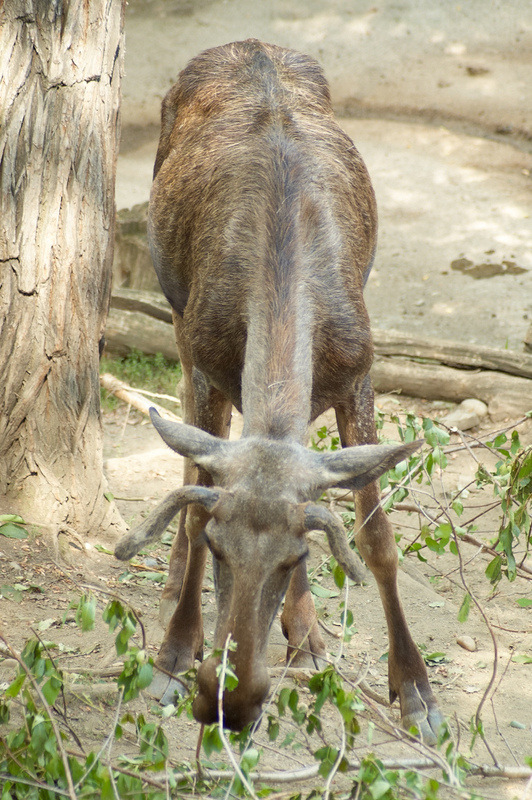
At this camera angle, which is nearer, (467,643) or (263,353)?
(263,353)

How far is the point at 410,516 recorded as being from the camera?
6594 millimetres

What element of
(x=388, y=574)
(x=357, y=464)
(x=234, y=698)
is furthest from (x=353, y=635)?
(x=234, y=698)

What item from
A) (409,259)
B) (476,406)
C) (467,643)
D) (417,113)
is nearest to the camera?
(467,643)

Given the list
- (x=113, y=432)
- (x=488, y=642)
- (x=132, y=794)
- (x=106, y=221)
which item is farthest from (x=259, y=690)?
(x=113, y=432)

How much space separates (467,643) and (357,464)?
7.23 feet

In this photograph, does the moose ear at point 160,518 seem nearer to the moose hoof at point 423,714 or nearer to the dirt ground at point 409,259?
the dirt ground at point 409,259

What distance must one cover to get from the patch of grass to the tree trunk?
3.18 metres

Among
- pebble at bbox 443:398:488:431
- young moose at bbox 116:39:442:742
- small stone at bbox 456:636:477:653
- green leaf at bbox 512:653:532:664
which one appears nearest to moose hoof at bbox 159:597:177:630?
young moose at bbox 116:39:442:742

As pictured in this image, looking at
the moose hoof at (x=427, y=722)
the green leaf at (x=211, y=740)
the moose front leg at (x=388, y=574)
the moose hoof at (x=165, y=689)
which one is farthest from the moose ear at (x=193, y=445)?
the moose hoof at (x=427, y=722)

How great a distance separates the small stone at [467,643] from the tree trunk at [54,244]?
236 centimetres

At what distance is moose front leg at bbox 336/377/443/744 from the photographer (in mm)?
4145

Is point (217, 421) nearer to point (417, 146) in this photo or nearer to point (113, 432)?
point (113, 432)

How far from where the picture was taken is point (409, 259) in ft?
37.6

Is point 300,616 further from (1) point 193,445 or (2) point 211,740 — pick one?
(2) point 211,740
